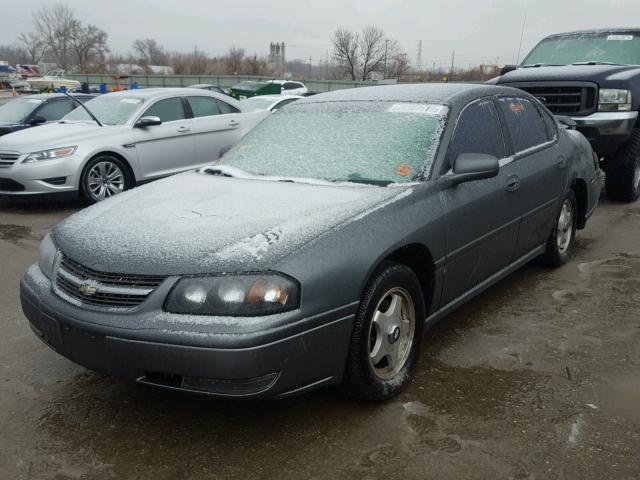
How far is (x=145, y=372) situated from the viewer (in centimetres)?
261

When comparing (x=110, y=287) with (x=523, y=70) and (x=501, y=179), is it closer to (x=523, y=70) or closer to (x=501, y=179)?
(x=501, y=179)

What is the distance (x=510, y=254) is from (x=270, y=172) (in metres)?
1.69

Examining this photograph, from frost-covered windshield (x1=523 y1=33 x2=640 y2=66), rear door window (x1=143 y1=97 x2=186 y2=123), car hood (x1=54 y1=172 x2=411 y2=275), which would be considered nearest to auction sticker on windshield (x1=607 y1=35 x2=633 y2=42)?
frost-covered windshield (x1=523 y1=33 x2=640 y2=66)

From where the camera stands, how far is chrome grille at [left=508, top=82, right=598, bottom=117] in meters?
7.63

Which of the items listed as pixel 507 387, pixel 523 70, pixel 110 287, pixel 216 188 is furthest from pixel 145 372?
pixel 523 70

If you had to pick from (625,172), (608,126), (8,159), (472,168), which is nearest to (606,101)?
(608,126)

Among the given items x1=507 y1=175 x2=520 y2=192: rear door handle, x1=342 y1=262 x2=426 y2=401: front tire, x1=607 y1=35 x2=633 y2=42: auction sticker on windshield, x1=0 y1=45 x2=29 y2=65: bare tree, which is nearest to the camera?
x1=342 y1=262 x2=426 y2=401: front tire

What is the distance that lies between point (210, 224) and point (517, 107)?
2.67 metres

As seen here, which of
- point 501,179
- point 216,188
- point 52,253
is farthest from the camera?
point 501,179

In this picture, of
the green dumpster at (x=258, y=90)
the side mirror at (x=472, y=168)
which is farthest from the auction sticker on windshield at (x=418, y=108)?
the green dumpster at (x=258, y=90)

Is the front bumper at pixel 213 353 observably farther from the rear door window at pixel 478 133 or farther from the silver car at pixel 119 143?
the silver car at pixel 119 143

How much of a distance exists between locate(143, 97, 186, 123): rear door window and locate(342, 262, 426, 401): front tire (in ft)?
20.7

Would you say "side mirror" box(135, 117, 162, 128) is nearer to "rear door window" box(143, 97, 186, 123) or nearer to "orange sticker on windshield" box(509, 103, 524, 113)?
"rear door window" box(143, 97, 186, 123)

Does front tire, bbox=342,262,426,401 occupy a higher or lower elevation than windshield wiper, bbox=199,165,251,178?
lower
